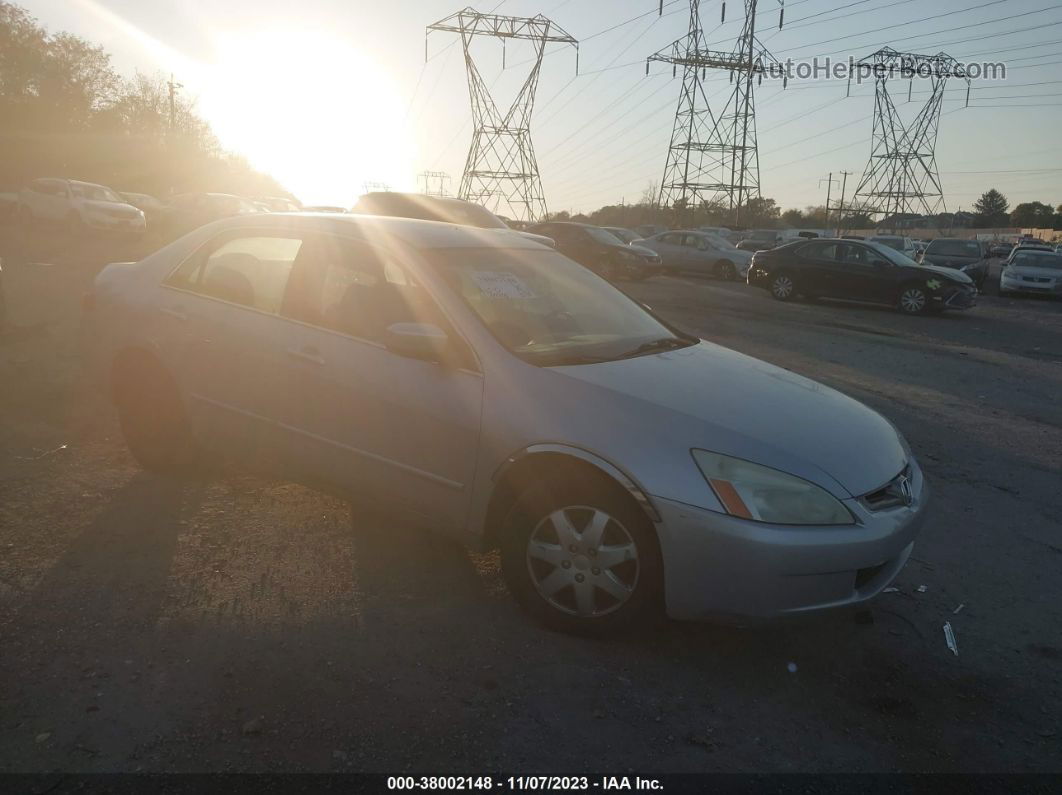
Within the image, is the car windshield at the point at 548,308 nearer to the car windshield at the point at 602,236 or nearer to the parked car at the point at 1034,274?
the car windshield at the point at 602,236

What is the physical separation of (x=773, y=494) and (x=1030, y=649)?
1453 mm

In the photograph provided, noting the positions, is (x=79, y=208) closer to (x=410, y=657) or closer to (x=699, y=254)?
(x=699, y=254)

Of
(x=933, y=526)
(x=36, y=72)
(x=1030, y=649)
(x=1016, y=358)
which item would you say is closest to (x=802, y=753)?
(x=1030, y=649)

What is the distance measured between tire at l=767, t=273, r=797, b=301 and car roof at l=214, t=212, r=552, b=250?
17162 mm

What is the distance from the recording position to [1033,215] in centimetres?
10894

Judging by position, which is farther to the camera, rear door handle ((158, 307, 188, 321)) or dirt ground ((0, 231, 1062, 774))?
rear door handle ((158, 307, 188, 321))

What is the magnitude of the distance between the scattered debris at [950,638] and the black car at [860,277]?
16331 mm

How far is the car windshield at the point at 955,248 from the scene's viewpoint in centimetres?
2675

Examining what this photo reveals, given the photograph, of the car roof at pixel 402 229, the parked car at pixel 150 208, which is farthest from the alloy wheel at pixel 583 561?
the parked car at pixel 150 208

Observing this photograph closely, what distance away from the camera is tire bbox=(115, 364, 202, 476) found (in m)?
4.64

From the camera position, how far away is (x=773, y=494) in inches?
117

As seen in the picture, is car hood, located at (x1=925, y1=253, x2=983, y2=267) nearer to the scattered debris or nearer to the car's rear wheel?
the car's rear wheel

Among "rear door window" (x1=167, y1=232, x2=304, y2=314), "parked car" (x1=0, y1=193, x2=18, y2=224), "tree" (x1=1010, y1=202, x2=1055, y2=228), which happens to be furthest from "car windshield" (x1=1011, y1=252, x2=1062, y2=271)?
"tree" (x1=1010, y1=202, x2=1055, y2=228)

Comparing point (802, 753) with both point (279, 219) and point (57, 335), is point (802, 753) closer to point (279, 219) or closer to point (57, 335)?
point (279, 219)
